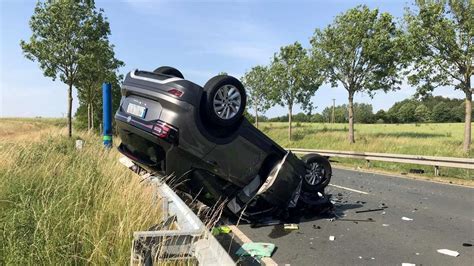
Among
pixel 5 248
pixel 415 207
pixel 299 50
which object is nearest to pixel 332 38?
pixel 299 50

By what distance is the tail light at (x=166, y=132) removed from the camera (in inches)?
212

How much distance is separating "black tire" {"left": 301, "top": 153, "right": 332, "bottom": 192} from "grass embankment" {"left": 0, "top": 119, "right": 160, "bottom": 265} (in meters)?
2.86

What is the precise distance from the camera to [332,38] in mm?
31844

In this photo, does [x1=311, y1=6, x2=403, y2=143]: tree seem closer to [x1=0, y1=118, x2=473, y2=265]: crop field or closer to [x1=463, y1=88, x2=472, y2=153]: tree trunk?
[x1=463, y1=88, x2=472, y2=153]: tree trunk

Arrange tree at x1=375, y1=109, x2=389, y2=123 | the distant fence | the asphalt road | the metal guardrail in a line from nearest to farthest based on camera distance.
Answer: the metal guardrail < the asphalt road < the distant fence < tree at x1=375, y1=109, x2=389, y2=123

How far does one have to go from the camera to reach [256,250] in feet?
17.4

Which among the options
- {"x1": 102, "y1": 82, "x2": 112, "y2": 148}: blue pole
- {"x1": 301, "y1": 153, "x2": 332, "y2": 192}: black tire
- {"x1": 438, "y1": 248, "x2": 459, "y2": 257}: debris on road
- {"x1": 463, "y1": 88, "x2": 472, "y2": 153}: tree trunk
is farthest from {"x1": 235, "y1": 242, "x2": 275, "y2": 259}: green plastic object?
{"x1": 463, "y1": 88, "x2": 472, "y2": 153}: tree trunk

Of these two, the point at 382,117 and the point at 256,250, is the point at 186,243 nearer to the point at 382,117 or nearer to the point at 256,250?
the point at 256,250

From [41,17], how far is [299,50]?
24.5 meters

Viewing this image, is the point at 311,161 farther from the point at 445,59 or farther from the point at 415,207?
the point at 445,59

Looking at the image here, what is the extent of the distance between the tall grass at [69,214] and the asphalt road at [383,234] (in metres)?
1.91

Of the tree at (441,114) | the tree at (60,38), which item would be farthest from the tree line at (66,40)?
the tree at (441,114)

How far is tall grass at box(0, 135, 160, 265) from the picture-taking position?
11.7ft

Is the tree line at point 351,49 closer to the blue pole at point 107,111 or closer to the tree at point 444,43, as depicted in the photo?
the tree at point 444,43
